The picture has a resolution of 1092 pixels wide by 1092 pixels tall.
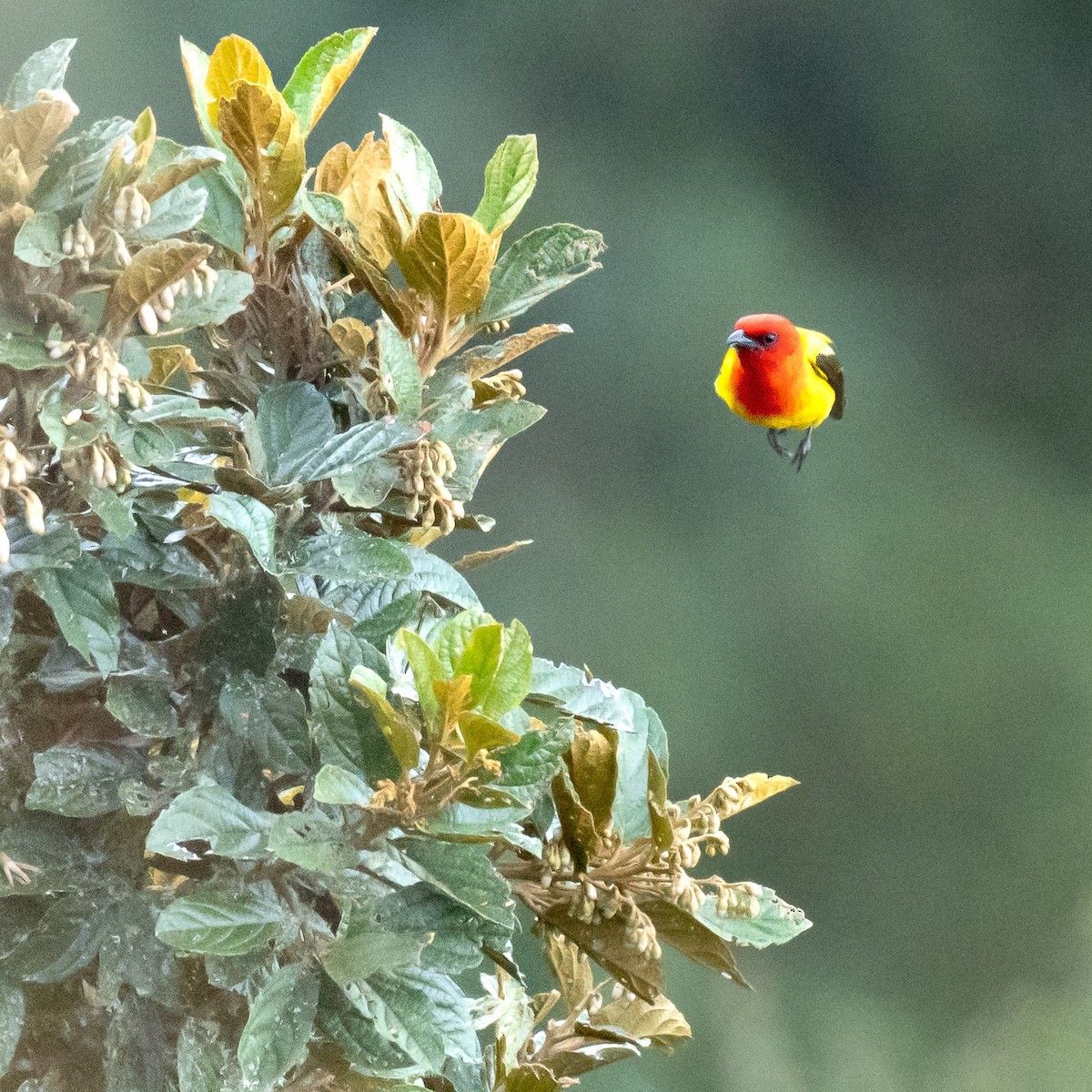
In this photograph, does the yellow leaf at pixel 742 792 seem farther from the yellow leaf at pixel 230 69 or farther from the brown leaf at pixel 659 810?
the yellow leaf at pixel 230 69

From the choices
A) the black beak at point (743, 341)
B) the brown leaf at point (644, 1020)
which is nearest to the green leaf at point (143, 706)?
the brown leaf at point (644, 1020)

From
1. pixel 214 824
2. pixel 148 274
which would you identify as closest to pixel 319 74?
pixel 148 274

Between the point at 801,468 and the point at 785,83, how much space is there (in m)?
0.51

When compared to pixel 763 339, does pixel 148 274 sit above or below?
above

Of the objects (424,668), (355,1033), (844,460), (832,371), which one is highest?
(424,668)

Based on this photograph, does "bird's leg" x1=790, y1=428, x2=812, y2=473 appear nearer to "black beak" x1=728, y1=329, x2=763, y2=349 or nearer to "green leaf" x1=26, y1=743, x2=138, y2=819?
"black beak" x1=728, y1=329, x2=763, y2=349

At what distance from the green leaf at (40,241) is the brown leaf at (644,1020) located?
33cm

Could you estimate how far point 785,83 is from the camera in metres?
1.59

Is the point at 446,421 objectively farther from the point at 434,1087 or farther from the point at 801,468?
the point at 801,468

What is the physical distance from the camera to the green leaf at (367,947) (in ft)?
1.02

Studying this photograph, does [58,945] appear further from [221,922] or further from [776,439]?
[776,439]

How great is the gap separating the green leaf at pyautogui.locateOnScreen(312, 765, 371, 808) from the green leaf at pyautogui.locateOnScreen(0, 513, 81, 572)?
88 mm

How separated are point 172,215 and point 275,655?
0.13m

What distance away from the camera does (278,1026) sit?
316 millimetres
